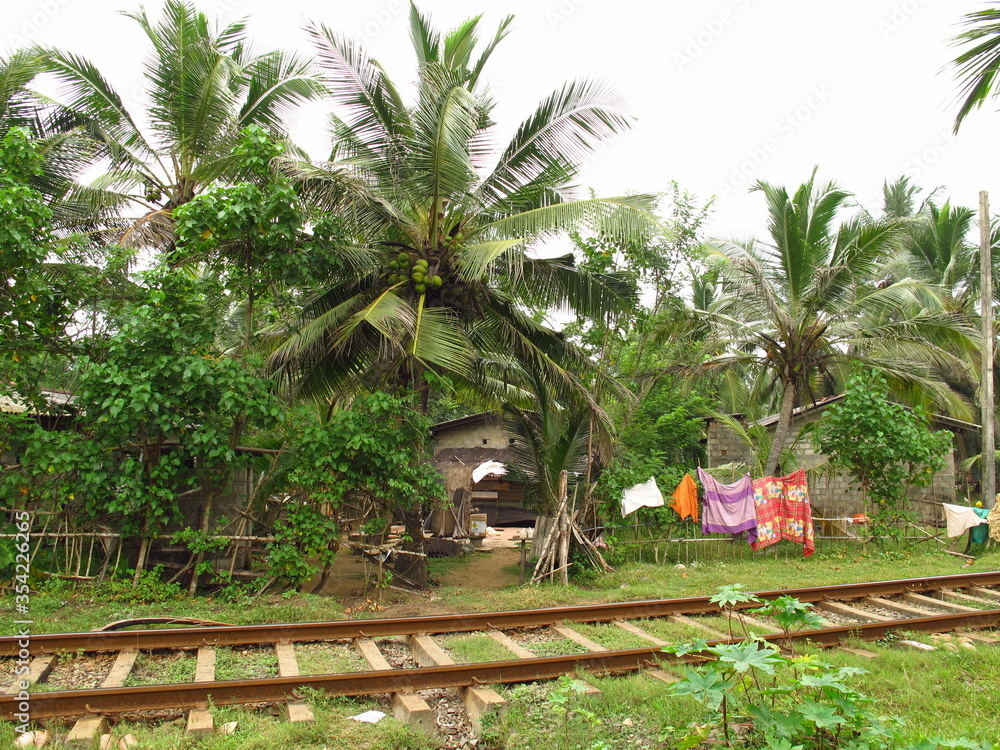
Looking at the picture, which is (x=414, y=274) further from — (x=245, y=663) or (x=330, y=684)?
(x=330, y=684)

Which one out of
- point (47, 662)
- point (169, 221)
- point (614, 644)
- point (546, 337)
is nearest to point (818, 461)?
point (546, 337)

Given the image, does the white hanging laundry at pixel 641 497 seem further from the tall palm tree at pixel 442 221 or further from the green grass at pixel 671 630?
the green grass at pixel 671 630

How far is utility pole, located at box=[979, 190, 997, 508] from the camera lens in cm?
1384

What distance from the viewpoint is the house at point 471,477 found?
50.1ft

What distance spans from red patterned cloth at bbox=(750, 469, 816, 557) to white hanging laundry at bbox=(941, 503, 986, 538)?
2.86m

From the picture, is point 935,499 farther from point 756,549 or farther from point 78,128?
point 78,128

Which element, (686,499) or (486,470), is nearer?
(686,499)

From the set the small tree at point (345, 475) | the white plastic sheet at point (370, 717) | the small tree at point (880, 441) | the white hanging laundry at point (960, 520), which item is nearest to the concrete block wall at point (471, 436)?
the small tree at point (880, 441)

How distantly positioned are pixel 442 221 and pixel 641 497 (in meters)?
5.17

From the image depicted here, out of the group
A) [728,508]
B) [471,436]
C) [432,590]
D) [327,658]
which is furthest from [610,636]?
[471,436]

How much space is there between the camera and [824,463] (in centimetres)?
1555

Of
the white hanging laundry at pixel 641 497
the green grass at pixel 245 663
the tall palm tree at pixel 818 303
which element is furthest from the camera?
the tall palm tree at pixel 818 303

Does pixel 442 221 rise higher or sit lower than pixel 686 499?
higher

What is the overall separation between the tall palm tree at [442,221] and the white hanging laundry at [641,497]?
78.3 inches
